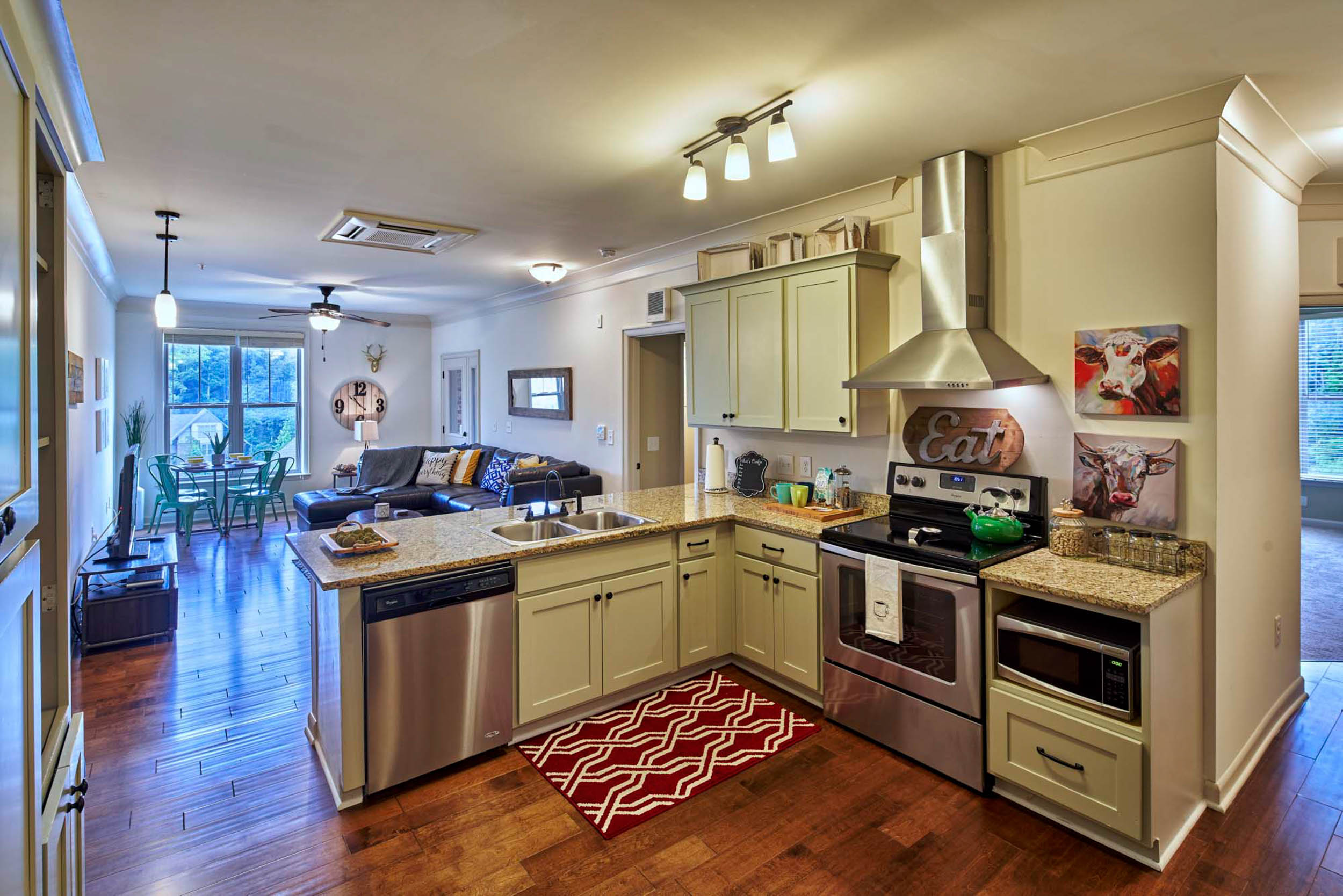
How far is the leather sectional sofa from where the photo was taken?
572 centimetres

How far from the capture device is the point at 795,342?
141 inches

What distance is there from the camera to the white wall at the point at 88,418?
4.43m

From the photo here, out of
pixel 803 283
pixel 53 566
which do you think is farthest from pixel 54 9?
pixel 803 283

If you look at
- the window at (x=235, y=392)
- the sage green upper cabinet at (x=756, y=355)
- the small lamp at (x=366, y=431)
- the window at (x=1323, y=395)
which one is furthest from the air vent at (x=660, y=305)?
the window at (x=1323, y=395)

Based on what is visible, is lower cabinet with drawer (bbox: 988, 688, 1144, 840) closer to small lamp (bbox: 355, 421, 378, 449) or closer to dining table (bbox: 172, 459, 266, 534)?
dining table (bbox: 172, 459, 266, 534)

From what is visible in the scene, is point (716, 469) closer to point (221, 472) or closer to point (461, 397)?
point (461, 397)

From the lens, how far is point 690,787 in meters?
2.61

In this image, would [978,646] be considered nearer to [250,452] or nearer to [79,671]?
[79,671]

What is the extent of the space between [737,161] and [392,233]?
2.78 m

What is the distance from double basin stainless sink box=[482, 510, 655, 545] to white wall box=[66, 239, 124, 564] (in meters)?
2.27

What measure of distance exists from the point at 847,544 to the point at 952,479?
0.65m

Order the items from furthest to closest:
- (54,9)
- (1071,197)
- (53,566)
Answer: (1071,197) → (54,9) → (53,566)

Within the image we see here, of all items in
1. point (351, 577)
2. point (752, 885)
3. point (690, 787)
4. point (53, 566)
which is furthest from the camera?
point (690, 787)

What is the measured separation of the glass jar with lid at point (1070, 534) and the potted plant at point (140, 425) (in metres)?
7.62
